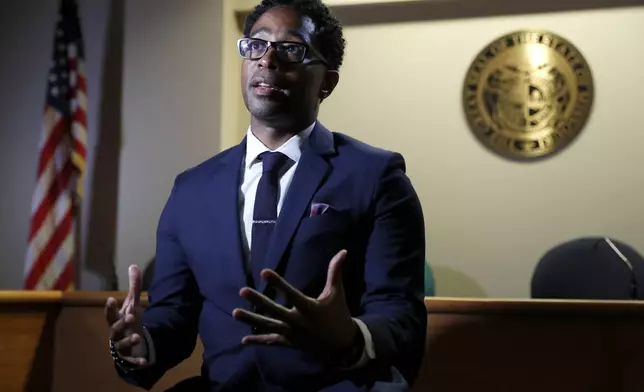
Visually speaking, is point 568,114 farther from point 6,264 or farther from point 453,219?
point 6,264

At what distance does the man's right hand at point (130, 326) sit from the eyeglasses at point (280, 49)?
1.17 feet

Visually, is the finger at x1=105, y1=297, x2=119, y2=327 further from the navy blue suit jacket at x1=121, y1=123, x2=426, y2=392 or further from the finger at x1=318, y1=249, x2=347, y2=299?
the finger at x1=318, y1=249, x2=347, y2=299

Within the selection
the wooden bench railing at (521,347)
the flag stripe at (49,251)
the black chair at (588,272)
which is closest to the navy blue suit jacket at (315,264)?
the wooden bench railing at (521,347)

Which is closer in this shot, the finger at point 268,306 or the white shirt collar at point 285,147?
the finger at point 268,306

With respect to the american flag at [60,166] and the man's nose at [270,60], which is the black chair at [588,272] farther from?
the american flag at [60,166]

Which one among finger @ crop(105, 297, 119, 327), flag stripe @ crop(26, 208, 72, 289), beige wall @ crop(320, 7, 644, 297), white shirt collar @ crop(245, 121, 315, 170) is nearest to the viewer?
finger @ crop(105, 297, 119, 327)

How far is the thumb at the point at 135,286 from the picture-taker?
941mm

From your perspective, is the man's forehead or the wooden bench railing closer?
the man's forehead

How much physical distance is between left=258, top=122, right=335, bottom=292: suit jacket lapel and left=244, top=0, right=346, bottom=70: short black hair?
5.0 inches

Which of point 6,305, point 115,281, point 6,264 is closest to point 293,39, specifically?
point 6,305

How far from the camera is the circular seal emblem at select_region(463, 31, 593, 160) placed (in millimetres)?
3361

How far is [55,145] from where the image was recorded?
323 centimetres


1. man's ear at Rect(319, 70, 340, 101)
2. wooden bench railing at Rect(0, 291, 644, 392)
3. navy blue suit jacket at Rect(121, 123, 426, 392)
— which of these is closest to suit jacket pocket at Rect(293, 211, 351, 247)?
navy blue suit jacket at Rect(121, 123, 426, 392)

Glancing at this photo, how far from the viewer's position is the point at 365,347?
2.81ft
